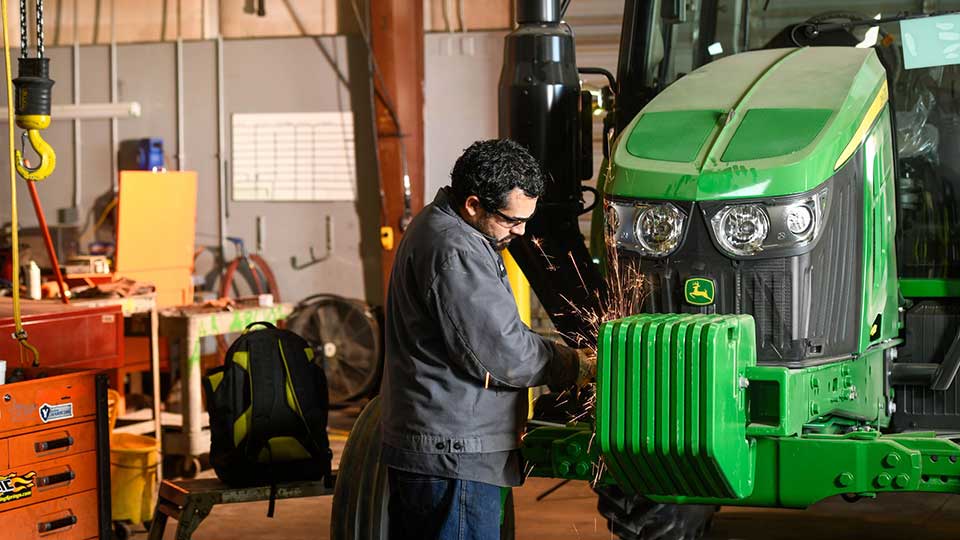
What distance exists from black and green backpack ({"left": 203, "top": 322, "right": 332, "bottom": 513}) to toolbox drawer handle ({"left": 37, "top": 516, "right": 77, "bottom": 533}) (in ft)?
1.82

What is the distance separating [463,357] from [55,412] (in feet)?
7.07

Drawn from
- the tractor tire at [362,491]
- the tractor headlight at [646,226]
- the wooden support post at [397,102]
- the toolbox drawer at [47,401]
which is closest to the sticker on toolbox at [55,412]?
the toolbox drawer at [47,401]

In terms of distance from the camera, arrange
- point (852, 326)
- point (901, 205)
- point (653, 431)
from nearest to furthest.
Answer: point (653, 431) < point (852, 326) < point (901, 205)

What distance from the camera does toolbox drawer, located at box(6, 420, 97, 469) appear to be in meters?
4.63

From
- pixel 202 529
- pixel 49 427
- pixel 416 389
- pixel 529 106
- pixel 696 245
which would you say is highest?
pixel 529 106

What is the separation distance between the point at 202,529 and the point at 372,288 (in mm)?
3759

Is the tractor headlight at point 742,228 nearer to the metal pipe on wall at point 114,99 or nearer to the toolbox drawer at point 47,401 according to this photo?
the toolbox drawer at point 47,401

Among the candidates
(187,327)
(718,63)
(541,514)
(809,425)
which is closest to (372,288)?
(187,327)

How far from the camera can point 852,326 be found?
376 centimetres

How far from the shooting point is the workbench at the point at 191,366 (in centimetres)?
704

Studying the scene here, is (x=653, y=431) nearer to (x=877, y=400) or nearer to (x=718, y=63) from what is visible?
(x=877, y=400)

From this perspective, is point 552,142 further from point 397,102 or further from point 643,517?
point 397,102

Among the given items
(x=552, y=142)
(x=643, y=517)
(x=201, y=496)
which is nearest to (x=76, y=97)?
(x=201, y=496)

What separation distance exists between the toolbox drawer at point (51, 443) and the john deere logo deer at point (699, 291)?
2464 millimetres
